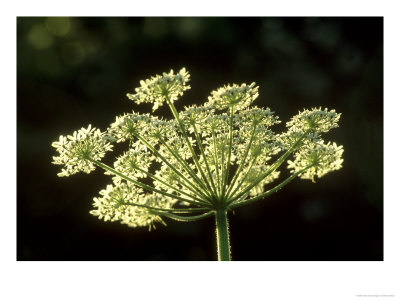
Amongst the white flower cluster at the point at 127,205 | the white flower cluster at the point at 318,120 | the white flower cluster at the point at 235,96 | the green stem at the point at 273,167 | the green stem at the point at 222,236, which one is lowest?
the green stem at the point at 222,236

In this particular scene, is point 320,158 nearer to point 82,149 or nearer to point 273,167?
point 273,167

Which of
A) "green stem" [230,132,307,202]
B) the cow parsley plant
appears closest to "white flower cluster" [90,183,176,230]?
the cow parsley plant

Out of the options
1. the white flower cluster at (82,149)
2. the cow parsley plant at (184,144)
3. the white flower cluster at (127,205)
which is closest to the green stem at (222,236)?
the cow parsley plant at (184,144)

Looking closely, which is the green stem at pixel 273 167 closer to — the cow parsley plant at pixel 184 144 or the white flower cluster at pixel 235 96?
the cow parsley plant at pixel 184 144

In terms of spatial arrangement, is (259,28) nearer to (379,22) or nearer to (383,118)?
(379,22)

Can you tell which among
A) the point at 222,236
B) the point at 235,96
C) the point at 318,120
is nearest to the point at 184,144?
the point at 235,96
